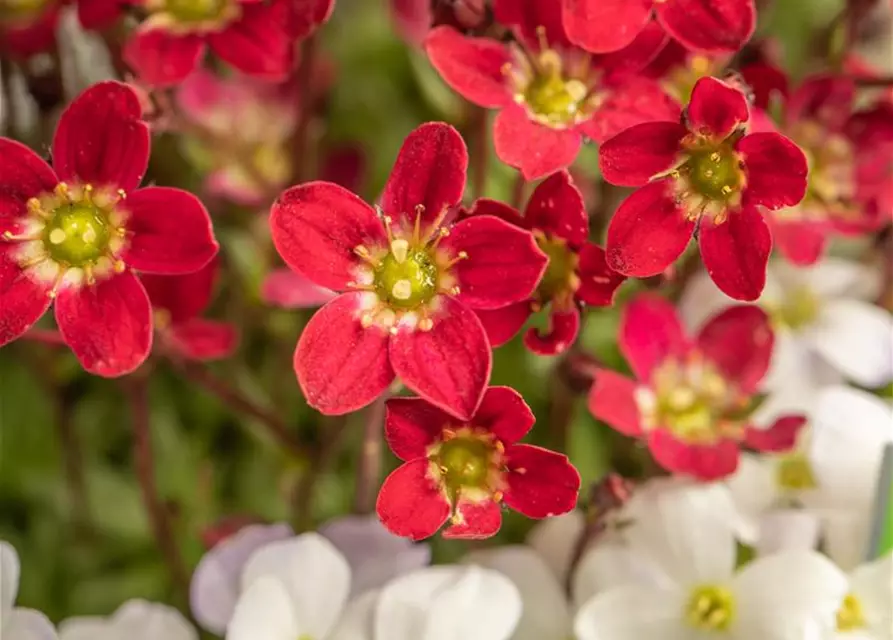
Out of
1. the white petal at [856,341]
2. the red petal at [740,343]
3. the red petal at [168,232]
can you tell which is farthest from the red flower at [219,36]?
the white petal at [856,341]

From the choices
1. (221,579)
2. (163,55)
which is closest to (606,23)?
(163,55)

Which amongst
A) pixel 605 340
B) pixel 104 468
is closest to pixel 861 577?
pixel 605 340

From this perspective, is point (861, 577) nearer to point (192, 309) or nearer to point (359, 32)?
point (192, 309)

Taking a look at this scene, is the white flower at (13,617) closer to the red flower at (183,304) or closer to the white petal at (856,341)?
the red flower at (183,304)

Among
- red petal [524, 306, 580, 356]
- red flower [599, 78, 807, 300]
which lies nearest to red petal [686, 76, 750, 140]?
red flower [599, 78, 807, 300]

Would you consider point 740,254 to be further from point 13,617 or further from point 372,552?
point 13,617

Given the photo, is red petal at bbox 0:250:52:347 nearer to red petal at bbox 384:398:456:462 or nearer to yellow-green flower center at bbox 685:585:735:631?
red petal at bbox 384:398:456:462
